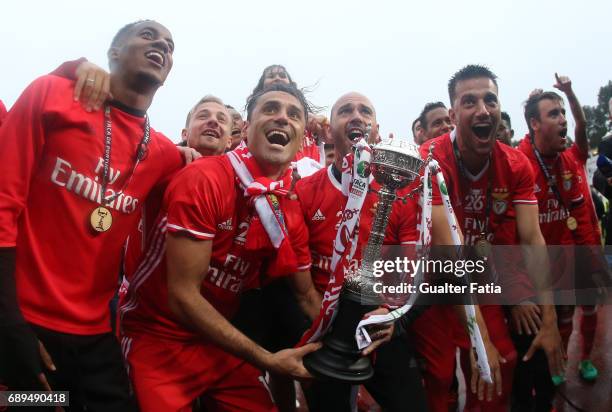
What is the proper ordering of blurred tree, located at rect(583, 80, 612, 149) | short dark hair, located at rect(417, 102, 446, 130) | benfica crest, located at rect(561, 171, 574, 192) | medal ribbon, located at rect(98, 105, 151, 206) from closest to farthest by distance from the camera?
medal ribbon, located at rect(98, 105, 151, 206)
benfica crest, located at rect(561, 171, 574, 192)
short dark hair, located at rect(417, 102, 446, 130)
blurred tree, located at rect(583, 80, 612, 149)

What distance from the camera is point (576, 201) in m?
4.52

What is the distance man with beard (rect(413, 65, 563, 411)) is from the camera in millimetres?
3029

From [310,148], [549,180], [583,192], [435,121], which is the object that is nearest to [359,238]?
[310,148]

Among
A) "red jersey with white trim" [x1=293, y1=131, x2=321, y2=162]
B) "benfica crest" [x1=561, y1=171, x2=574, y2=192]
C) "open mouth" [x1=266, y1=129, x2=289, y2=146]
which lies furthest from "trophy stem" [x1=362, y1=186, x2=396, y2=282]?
"benfica crest" [x1=561, y1=171, x2=574, y2=192]

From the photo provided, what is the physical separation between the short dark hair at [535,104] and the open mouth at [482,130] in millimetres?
1861

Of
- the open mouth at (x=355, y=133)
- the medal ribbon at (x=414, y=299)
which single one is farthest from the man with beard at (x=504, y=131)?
the medal ribbon at (x=414, y=299)

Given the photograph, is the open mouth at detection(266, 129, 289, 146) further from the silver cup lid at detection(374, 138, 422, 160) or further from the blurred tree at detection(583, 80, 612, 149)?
the blurred tree at detection(583, 80, 612, 149)

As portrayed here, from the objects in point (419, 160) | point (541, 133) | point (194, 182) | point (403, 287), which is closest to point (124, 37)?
point (194, 182)

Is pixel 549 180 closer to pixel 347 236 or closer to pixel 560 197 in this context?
pixel 560 197

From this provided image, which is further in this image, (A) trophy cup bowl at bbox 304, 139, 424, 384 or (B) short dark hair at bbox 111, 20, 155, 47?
(B) short dark hair at bbox 111, 20, 155, 47

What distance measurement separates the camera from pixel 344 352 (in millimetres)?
1787

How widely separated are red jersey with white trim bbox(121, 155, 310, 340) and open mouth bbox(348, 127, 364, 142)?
0.87 meters

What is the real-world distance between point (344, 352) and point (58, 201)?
54.2 inches

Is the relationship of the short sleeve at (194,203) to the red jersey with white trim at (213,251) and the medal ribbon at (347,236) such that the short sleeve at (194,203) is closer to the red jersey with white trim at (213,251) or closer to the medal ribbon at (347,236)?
the red jersey with white trim at (213,251)
